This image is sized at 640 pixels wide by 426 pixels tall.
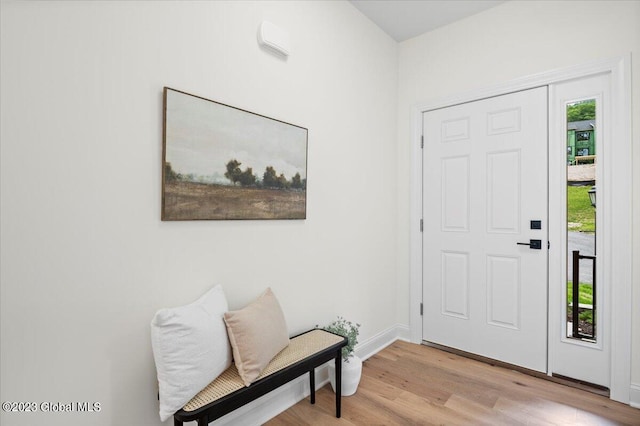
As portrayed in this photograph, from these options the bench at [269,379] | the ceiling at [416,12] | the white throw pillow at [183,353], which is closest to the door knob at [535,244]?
the bench at [269,379]

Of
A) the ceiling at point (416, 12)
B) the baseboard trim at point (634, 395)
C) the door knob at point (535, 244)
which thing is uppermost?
the ceiling at point (416, 12)

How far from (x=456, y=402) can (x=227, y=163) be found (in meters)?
2.06

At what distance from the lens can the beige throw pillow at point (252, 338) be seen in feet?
4.95

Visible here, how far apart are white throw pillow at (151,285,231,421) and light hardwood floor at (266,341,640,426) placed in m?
0.77

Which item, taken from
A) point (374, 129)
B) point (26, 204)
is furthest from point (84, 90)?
point (374, 129)

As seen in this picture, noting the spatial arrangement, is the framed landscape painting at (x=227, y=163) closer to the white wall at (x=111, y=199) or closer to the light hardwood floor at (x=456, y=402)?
the white wall at (x=111, y=199)

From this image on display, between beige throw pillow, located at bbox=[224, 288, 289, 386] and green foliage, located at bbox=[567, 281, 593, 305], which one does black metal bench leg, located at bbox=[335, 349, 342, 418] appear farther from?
green foliage, located at bbox=[567, 281, 593, 305]

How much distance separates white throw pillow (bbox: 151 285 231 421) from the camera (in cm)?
130

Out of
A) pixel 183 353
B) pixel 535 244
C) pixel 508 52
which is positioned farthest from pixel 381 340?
pixel 508 52

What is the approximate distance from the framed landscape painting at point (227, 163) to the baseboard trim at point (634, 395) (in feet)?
7.84

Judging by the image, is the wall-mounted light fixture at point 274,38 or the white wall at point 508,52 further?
the white wall at point 508,52

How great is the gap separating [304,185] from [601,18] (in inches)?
92.2

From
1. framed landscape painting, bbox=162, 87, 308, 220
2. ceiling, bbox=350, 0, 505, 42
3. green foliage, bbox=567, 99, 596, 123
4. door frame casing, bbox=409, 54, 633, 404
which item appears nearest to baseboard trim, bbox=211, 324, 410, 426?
framed landscape painting, bbox=162, 87, 308, 220

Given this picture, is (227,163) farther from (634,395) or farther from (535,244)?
(634,395)
